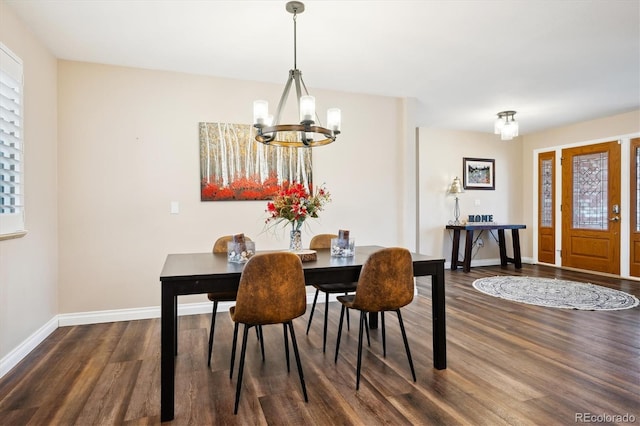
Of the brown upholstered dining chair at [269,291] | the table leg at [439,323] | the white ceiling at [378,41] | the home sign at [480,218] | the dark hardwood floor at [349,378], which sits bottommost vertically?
the dark hardwood floor at [349,378]

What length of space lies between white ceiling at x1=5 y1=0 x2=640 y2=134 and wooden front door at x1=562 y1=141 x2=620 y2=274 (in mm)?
1724

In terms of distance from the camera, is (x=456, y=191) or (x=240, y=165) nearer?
(x=240, y=165)

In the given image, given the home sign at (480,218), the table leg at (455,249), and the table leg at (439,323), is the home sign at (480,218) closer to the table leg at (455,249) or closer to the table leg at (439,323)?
the table leg at (455,249)

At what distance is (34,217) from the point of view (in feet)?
9.44

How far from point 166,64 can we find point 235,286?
2509 millimetres

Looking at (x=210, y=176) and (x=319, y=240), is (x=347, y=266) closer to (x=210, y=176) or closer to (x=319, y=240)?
(x=319, y=240)

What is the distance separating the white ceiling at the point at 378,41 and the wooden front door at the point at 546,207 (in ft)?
7.44

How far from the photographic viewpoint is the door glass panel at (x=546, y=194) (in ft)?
21.2

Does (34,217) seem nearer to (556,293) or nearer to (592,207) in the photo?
(556,293)

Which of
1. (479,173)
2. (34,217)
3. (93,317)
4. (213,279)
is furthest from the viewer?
(479,173)

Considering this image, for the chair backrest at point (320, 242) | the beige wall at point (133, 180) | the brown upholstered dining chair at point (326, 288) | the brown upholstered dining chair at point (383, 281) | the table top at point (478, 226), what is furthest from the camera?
the table top at point (478, 226)

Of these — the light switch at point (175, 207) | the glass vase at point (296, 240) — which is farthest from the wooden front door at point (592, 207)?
the light switch at point (175, 207)

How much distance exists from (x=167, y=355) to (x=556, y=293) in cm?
444

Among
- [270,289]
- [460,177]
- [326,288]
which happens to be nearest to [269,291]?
[270,289]
